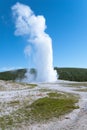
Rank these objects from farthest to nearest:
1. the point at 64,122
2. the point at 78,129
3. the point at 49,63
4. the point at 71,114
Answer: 1. the point at 49,63
2. the point at 71,114
3. the point at 64,122
4. the point at 78,129

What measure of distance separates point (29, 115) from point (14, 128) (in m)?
5.82

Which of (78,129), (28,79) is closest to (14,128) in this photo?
(78,129)

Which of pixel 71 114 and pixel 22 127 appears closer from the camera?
pixel 22 127

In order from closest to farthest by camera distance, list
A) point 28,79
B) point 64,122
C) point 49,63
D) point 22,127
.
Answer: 1. point 22,127
2. point 64,122
3. point 49,63
4. point 28,79

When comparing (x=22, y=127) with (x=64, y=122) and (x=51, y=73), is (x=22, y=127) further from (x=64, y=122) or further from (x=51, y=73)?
(x=51, y=73)

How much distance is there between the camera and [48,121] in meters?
24.9

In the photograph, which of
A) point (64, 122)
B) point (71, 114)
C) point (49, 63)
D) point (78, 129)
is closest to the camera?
point (78, 129)

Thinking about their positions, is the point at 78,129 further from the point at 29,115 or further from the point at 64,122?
the point at 29,115

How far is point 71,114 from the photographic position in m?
28.6

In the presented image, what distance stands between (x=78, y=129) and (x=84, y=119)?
176 inches

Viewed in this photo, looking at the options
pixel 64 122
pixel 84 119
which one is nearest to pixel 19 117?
pixel 64 122

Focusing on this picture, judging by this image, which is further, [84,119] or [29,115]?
[29,115]

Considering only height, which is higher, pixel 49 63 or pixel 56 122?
pixel 49 63

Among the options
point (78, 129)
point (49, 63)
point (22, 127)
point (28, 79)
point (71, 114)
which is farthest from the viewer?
point (28, 79)
